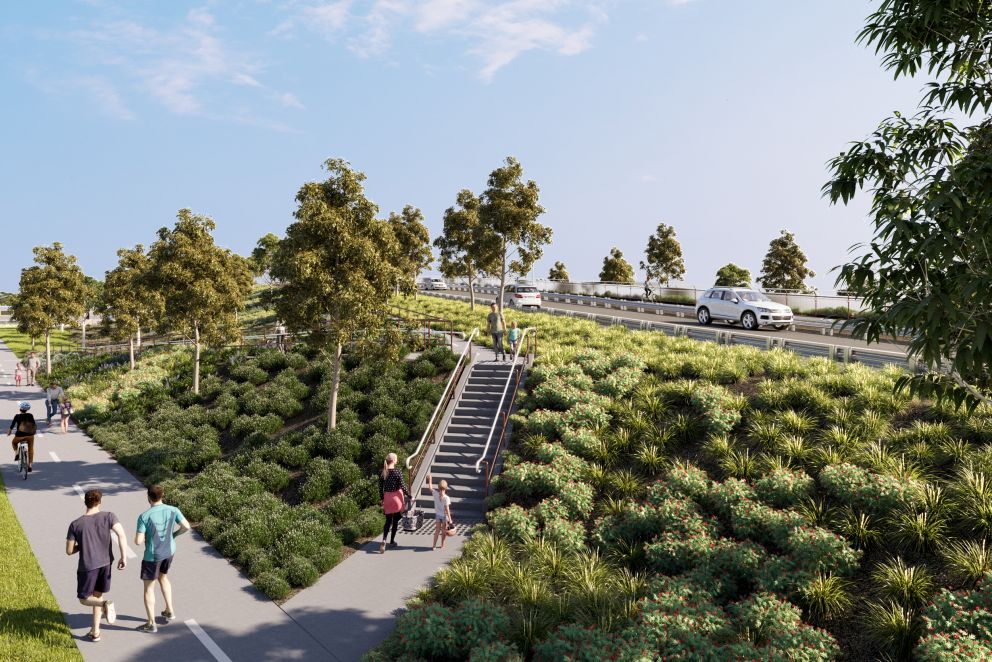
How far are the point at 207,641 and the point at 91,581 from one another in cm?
168

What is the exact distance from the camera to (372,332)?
665 inches

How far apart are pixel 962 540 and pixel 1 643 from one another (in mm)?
12629

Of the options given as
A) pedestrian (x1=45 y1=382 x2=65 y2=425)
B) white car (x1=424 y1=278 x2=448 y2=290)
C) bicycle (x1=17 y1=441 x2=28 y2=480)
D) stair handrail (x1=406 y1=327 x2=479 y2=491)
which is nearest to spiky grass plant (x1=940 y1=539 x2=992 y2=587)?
stair handrail (x1=406 y1=327 x2=479 y2=491)

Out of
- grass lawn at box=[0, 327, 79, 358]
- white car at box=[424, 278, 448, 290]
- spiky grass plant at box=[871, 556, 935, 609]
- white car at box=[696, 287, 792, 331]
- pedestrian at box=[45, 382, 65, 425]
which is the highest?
white car at box=[424, 278, 448, 290]

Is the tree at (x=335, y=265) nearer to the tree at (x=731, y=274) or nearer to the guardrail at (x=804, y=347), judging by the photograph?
the guardrail at (x=804, y=347)

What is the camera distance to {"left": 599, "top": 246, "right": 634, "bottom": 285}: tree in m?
71.2

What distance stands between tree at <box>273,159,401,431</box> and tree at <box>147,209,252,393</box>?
7.70 m

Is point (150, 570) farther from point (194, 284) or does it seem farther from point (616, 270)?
point (616, 270)

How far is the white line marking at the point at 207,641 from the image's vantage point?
26.1 feet

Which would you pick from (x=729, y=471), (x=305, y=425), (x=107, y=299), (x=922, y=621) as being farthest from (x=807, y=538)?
(x=107, y=299)

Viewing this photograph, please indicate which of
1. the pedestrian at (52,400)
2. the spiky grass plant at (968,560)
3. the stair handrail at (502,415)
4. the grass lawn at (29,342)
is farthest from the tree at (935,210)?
the grass lawn at (29,342)

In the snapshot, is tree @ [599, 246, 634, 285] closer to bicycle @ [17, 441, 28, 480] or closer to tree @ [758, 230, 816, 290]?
tree @ [758, 230, 816, 290]

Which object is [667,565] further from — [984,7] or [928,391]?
[984,7]

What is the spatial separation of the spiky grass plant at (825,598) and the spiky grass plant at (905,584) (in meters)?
0.43
